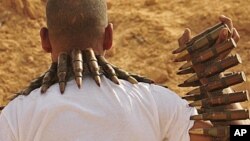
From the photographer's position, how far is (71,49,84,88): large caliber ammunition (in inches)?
81.4

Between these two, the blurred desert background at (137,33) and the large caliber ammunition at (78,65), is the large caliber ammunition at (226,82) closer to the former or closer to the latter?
the large caliber ammunition at (78,65)

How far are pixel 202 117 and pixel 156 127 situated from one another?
187 mm

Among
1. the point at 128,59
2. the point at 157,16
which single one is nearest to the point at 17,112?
the point at 128,59

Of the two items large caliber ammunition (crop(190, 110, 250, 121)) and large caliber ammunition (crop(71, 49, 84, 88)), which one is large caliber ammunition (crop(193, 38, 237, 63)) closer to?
large caliber ammunition (crop(190, 110, 250, 121))

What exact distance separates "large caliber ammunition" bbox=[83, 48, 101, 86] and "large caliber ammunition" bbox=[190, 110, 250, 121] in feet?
1.29

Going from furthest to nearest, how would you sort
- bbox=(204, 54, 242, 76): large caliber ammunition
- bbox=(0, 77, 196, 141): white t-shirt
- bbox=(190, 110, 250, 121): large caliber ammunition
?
1. bbox=(204, 54, 242, 76): large caliber ammunition
2. bbox=(190, 110, 250, 121): large caliber ammunition
3. bbox=(0, 77, 196, 141): white t-shirt

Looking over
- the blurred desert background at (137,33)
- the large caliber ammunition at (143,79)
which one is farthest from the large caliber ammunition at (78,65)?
the blurred desert background at (137,33)

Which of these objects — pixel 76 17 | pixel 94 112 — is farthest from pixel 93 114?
pixel 76 17

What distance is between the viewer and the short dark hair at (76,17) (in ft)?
7.23

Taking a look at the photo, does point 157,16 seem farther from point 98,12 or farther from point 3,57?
point 98,12

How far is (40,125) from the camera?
6.66 feet

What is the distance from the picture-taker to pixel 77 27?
2205 mm

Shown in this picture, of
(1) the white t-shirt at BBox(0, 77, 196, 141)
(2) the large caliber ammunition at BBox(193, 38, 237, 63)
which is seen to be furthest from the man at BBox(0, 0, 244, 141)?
(2) the large caliber ammunition at BBox(193, 38, 237, 63)

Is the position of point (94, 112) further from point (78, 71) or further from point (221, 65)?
point (221, 65)
